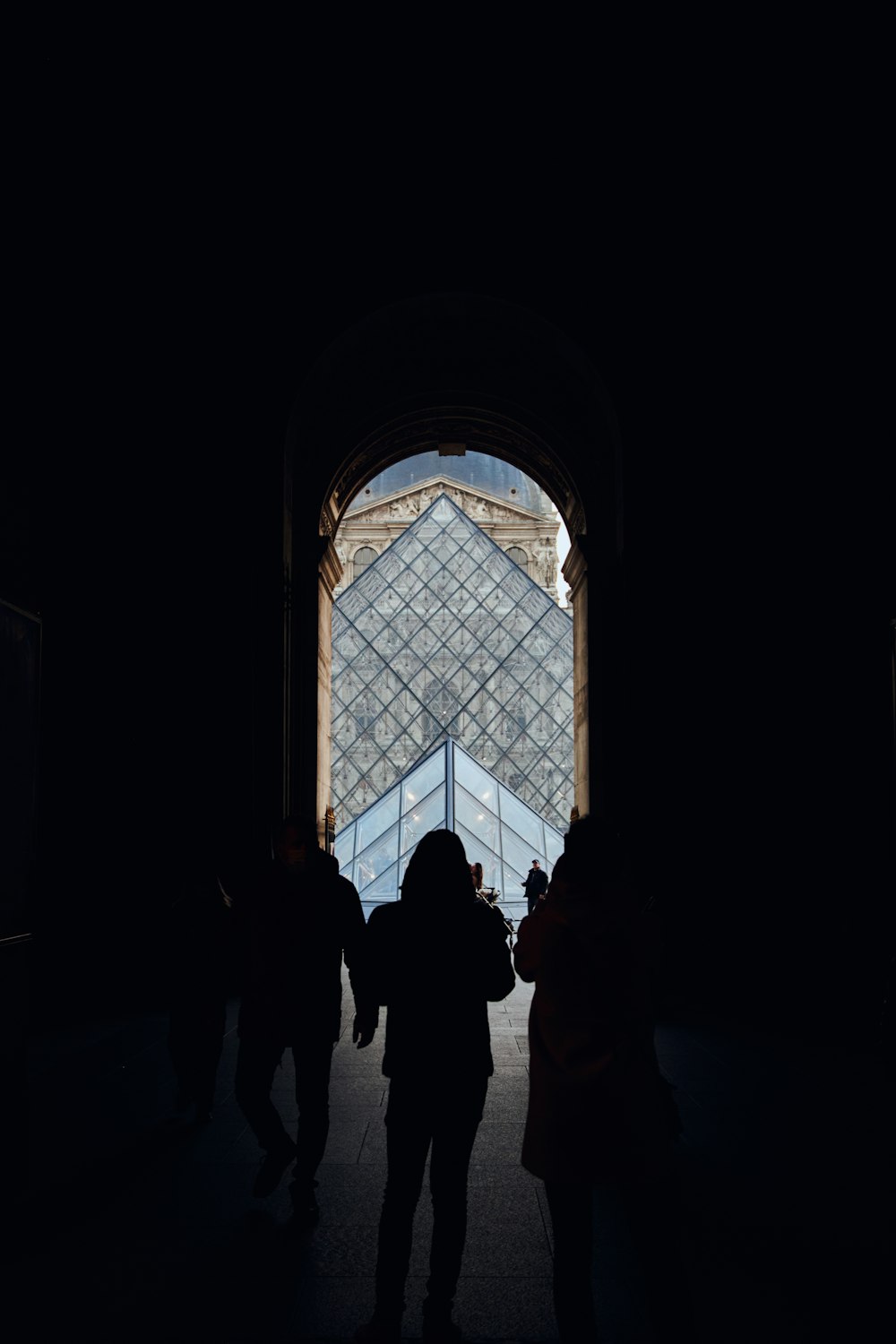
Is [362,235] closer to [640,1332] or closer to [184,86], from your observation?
[184,86]

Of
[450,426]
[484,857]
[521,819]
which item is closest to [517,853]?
[484,857]

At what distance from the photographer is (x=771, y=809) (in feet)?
24.4

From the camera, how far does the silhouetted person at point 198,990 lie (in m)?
4.42

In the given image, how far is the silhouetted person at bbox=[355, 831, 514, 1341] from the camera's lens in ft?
7.80

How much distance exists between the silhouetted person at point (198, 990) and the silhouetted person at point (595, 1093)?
236 cm

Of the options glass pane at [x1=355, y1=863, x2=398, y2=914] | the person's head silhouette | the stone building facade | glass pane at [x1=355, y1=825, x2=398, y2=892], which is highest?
the stone building facade

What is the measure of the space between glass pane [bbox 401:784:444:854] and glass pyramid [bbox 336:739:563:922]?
16mm

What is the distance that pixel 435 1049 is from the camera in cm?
243

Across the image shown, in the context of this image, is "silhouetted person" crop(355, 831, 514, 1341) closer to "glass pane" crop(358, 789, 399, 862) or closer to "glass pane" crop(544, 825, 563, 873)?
"glass pane" crop(358, 789, 399, 862)

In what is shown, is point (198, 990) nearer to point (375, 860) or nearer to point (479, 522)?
point (375, 860)

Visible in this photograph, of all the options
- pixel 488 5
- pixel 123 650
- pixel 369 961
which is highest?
pixel 488 5

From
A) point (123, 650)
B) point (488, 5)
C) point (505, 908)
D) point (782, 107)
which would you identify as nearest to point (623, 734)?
point (123, 650)

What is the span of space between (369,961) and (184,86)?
6849 mm

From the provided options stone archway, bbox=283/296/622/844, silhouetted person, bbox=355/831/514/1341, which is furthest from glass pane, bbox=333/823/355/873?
silhouetted person, bbox=355/831/514/1341
